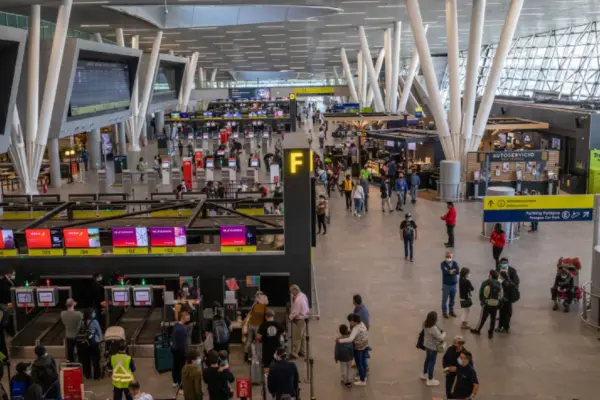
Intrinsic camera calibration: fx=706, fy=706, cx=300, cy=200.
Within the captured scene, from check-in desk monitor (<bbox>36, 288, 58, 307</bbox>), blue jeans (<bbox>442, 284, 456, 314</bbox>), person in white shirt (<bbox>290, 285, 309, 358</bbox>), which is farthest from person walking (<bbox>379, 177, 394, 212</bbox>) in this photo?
check-in desk monitor (<bbox>36, 288, 58, 307</bbox>)

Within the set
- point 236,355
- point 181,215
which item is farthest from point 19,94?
point 236,355

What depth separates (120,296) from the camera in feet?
41.9

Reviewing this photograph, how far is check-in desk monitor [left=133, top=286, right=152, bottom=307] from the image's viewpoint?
12.6 meters

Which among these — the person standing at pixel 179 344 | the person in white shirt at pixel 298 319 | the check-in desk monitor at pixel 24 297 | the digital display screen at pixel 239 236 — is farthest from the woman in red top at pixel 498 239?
the check-in desk monitor at pixel 24 297

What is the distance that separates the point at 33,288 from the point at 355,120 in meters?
33.4

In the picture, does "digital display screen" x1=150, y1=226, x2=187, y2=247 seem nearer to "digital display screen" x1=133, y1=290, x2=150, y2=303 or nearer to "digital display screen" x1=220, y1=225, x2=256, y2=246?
"digital display screen" x1=220, y1=225, x2=256, y2=246

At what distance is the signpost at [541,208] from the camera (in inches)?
599

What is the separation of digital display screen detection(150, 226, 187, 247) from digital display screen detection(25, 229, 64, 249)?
70.9 inches

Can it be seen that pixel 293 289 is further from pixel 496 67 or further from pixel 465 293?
pixel 496 67

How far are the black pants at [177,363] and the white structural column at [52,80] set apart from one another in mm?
19929

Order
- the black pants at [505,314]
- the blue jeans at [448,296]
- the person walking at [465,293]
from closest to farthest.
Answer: the black pants at [505,314]
the person walking at [465,293]
the blue jeans at [448,296]

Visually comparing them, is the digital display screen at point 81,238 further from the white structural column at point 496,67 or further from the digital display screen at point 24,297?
the white structural column at point 496,67

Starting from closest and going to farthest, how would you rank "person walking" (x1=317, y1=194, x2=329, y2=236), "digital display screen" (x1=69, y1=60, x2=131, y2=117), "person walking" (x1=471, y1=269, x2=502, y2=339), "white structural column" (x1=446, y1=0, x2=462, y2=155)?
"person walking" (x1=471, y1=269, x2=502, y2=339) < "person walking" (x1=317, y1=194, x2=329, y2=236) < "white structural column" (x1=446, y1=0, x2=462, y2=155) < "digital display screen" (x1=69, y1=60, x2=131, y2=117)

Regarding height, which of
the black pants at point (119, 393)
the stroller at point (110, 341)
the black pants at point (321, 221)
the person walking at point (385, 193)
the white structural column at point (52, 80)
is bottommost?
the black pants at point (119, 393)
